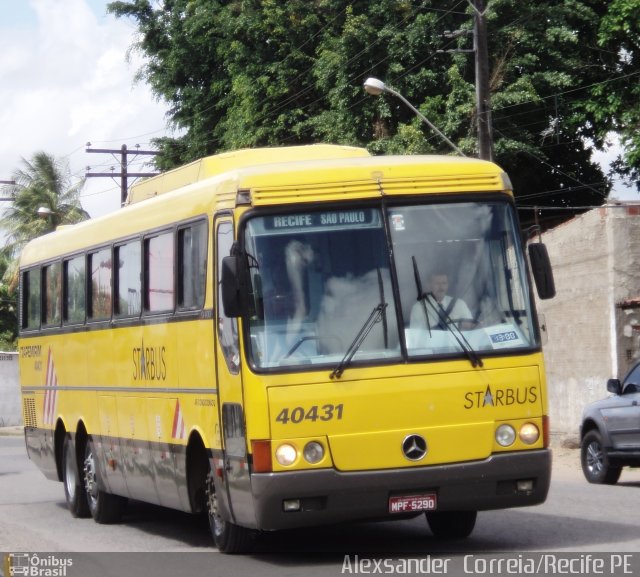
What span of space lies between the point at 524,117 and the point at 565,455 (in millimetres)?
15207

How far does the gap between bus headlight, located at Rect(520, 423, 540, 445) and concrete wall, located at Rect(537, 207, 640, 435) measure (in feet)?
46.5

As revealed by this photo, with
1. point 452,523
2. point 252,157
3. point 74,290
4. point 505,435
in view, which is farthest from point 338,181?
point 74,290

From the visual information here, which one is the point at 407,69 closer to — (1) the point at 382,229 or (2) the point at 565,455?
(2) the point at 565,455

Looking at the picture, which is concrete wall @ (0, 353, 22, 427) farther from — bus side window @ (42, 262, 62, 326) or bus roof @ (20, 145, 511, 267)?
bus roof @ (20, 145, 511, 267)

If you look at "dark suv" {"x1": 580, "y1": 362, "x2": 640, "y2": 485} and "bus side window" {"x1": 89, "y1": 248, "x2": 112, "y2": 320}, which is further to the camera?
"dark suv" {"x1": 580, "y1": 362, "x2": 640, "y2": 485}

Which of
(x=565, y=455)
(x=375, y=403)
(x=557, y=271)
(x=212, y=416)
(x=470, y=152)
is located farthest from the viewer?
(x=470, y=152)

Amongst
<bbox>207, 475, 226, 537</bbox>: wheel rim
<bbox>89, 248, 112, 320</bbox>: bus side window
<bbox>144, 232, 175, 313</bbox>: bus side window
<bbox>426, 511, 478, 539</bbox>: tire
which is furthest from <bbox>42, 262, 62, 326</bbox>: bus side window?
<bbox>426, 511, 478, 539</bbox>: tire

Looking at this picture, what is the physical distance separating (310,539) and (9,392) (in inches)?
1530

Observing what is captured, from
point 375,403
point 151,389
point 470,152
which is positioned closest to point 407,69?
point 470,152

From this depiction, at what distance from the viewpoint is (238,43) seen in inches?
1578

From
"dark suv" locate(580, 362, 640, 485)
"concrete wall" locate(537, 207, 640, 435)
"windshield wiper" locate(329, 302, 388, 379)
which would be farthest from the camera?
"concrete wall" locate(537, 207, 640, 435)

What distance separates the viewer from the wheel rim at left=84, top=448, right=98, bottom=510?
14.8m

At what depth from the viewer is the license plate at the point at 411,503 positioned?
983 cm

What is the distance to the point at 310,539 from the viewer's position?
11859 mm
